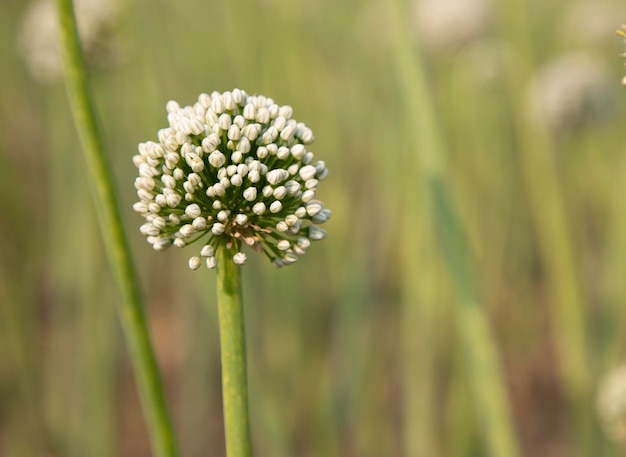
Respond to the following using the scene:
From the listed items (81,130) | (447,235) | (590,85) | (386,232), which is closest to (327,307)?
(386,232)

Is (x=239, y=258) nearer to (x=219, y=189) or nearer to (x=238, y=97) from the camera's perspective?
(x=219, y=189)

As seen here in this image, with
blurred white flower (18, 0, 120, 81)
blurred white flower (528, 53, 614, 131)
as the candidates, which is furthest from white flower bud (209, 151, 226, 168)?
blurred white flower (528, 53, 614, 131)

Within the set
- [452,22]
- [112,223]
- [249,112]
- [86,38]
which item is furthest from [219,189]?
[452,22]

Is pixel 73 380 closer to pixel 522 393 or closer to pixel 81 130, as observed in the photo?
pixel 522 393

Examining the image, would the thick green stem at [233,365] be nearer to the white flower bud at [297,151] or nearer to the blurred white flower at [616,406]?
the white flower bud at [297,151]

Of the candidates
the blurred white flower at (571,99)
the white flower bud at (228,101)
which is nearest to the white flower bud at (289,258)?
the white flower bud at (228,101)

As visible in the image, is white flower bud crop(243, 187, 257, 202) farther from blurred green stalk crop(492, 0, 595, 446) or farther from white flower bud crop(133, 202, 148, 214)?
blurred green stalk crop(492, 0, 595, 446)
